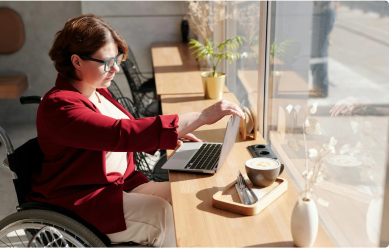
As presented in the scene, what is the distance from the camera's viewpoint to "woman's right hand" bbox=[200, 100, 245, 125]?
167cm

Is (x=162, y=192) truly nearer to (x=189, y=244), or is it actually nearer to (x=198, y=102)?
(x=189, y=244)

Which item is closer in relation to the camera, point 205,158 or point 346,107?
point 346,107

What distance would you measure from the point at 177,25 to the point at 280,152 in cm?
340

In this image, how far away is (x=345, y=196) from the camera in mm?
1258

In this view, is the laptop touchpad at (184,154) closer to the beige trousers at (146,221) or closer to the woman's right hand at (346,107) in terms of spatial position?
the beige trousers at (146,221)

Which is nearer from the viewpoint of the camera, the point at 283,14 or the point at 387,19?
the point at 387,19

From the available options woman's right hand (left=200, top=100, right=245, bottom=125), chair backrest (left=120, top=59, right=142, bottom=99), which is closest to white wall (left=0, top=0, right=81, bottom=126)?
chair backrest (left=120, top=59, right=142, bottom=99)

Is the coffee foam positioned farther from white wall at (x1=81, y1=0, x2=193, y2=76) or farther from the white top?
white wall at (x1=81, y1=0, x2=193, y2=76)

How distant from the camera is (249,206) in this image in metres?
1.32

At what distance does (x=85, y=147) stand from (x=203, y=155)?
0.53 metres

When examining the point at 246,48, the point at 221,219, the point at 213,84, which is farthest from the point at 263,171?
the point at 246,48

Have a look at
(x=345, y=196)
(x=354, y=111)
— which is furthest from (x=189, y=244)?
(x=354, y=111)

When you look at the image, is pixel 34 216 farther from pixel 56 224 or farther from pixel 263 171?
pixel 263 171

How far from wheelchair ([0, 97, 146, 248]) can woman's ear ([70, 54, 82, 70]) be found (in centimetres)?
37
